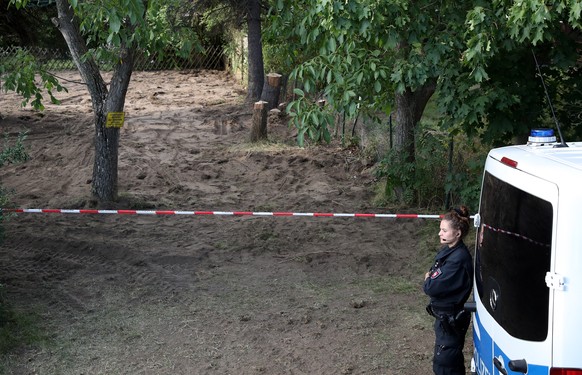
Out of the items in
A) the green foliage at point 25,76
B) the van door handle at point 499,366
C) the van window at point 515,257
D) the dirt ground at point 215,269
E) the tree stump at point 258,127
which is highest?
the green foliage at point 25,76

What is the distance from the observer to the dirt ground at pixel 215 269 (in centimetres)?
655

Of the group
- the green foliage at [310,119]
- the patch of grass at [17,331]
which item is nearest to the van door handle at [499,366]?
the green foliage at [310,119]

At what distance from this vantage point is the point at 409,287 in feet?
27.1

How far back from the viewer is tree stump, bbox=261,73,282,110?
18953 mm

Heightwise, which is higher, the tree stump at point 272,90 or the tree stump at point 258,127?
the tree stump at point 272,90

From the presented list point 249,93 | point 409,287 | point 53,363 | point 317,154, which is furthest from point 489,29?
point 249,93

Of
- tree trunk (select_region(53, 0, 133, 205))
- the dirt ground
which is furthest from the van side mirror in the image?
tree trunk (select_region(53, 0, 133, 205))

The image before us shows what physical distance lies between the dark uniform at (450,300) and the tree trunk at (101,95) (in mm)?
6643

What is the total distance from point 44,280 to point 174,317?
5.71ft

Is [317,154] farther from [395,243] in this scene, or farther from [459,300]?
[459,300]

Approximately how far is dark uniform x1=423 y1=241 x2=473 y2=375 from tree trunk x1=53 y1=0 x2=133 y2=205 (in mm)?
6643

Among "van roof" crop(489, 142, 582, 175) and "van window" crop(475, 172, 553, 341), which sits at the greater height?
"van roof" crop(489, 142, 582, 175)

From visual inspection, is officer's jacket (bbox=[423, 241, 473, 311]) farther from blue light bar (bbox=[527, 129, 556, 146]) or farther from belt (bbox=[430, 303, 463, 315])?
blue light bar (bbox=[527, 129, 556, 146])

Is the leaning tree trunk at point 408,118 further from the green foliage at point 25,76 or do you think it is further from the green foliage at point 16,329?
the green foliage at point 16,329
